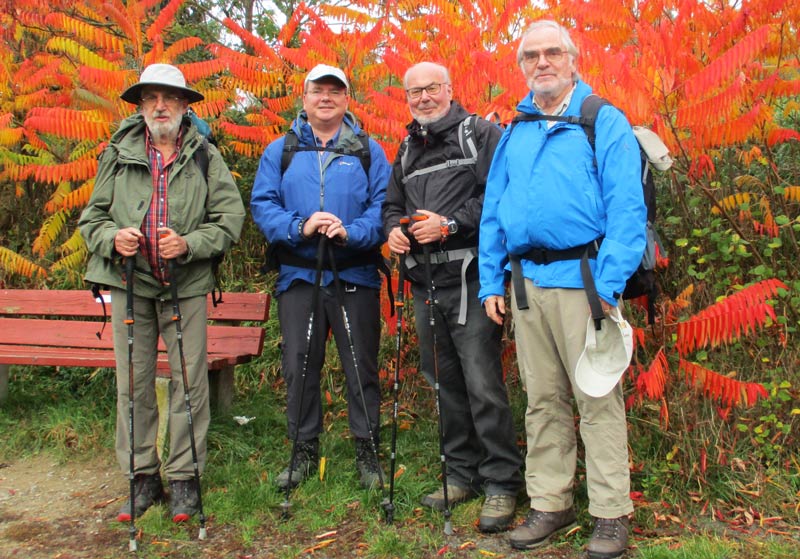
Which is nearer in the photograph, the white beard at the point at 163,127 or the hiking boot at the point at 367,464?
the white beard at the point at 163,127

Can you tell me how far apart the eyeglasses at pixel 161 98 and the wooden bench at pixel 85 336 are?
1.95m

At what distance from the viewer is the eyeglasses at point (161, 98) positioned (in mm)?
4734

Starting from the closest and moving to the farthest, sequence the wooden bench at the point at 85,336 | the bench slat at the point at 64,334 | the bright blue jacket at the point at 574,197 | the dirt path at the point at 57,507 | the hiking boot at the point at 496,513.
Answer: the bright blue jacket at the point at 574,197 < the hiking boot at the point at 496,513 < the dirt path at the point at 57,507 < the wooden bench at the point at 85,336 < the bench slat at the point at 64,334

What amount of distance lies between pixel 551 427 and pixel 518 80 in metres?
2.59

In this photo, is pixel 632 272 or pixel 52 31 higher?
pixel 52 31

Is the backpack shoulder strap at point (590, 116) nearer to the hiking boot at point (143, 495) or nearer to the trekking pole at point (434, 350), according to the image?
the trekking pole at point (434, 350)

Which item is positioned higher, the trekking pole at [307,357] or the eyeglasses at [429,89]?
the eyeglasses at [429,89]

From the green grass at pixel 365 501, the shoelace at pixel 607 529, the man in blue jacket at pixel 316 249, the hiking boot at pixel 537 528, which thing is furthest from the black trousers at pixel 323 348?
the shoelace at pixel 607 529

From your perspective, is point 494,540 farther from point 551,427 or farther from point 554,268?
point 554,268

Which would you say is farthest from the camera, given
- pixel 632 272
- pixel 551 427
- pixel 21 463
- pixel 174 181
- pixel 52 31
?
pixel 52 31

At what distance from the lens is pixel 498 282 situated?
14.0ft

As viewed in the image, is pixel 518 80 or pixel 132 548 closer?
pixel 132 548

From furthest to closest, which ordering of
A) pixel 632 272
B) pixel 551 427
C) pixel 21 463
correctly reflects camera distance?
pixel 21 463
pixel 551 427
pixel 632 272

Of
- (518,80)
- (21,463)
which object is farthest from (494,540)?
(21,463)
